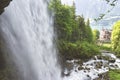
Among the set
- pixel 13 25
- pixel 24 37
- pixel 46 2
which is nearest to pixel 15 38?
pixel 13 25

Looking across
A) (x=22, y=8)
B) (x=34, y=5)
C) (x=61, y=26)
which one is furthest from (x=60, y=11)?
(x=22, y=8)

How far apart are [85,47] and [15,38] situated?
49.7 m

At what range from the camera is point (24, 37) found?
23734mm

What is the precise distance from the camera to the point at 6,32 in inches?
781

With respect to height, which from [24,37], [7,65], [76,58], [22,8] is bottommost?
[76,58]

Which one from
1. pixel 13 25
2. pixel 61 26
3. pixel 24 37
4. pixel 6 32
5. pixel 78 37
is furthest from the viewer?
pixel 78 37

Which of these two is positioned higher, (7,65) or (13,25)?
(13,25)

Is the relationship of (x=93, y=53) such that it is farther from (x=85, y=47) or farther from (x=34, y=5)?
(x=34, y=5)

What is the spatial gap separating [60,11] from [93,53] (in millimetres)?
16057

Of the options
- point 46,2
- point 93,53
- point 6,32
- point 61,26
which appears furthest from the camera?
point 93,53

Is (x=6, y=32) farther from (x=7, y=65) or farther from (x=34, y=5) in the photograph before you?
(x=34, y=5)

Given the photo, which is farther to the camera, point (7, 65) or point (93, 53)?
point (93, 53)

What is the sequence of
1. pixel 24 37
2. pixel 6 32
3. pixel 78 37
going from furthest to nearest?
pixel 78 37 → pixel 24 37 → pixel 6 32

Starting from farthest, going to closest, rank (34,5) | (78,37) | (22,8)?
(78,37), (34,5), (22,8)
